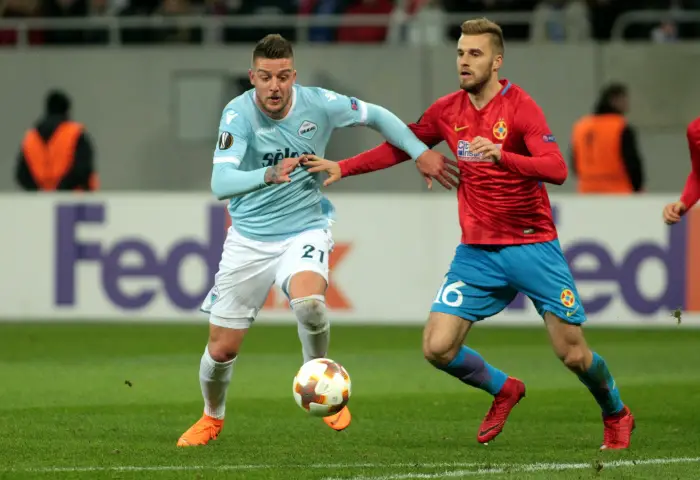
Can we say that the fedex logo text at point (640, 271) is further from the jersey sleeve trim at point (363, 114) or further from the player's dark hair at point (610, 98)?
the jersey sleeve trim at point (363, 114)

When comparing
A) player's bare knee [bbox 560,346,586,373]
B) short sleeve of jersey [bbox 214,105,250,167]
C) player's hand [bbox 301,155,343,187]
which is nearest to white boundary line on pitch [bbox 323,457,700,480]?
player's bare knee [bbox 560,346,586,373]

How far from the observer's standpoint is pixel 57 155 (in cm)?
1528

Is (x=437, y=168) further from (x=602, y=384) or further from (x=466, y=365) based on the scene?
(x=602, y=384)

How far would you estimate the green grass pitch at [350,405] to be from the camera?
6.81m

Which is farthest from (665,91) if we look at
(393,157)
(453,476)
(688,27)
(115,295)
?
(453,476)

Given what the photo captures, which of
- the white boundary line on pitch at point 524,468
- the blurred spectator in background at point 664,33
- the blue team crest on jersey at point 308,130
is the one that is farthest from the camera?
the blurred spectator in background at point 664,33

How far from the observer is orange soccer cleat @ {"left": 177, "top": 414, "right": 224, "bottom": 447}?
7.57 m

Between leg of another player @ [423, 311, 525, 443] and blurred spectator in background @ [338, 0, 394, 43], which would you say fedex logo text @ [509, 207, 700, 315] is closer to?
blurred spectator in background @ [338, 0, 394, 43]

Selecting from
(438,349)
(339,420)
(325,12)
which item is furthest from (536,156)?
(325,12)

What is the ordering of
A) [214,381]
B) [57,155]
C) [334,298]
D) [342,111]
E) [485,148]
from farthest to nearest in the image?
[57,155], [334,298], [342,111], [214,381], [485,148]

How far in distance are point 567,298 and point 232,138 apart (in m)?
1.82

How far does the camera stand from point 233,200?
7887mm

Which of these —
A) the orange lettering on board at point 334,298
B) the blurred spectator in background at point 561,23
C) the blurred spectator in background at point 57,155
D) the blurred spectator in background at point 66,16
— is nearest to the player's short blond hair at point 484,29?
the orange lettering on board at point 334,298

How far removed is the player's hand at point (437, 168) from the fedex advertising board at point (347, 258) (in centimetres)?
661
